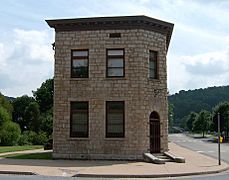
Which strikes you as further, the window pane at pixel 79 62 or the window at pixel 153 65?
the window at pixel 153 65

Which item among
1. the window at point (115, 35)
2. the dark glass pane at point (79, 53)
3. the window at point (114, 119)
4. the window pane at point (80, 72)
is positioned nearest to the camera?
the window at point (114, 119)

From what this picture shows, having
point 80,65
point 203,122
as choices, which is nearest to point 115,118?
point 80,65

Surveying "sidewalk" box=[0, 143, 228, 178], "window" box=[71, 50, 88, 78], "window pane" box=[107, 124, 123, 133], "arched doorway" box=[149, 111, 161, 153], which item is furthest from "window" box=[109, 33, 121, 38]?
"sidewalk" box=[0, 143, 228, 178]

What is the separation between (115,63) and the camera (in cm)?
2448

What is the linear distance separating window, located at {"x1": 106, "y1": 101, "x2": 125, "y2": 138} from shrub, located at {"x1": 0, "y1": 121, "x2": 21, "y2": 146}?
24.5 metres

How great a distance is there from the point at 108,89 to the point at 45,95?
47.0 m

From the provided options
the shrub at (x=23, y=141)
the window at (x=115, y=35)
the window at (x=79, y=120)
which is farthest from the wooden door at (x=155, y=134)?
the shrub at (x=23, y=141)

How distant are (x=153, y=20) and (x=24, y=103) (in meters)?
56.6

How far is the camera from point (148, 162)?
22391 mm

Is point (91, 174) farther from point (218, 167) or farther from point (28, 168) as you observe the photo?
point (218, 167)

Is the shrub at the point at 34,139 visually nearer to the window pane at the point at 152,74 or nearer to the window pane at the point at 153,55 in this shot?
Answer: the window pane at the point at 152,74

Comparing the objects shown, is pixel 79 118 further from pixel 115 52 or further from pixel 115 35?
pixel 115 35

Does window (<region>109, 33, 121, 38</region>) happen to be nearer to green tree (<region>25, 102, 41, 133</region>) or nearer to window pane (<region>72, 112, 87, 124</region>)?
window pane (<region>72, 112, 87, 124</region>)

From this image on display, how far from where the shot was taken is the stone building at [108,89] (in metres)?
23.8
